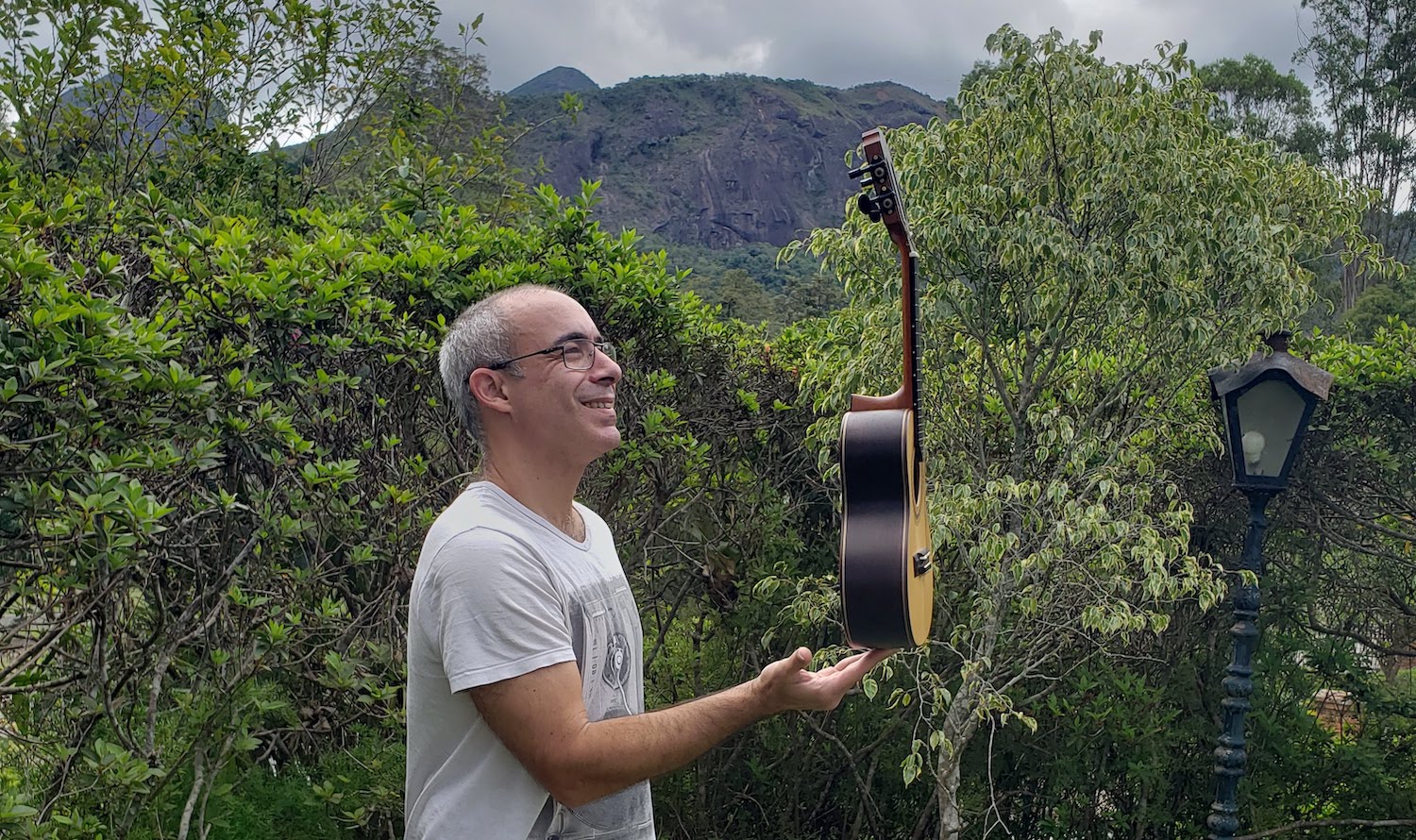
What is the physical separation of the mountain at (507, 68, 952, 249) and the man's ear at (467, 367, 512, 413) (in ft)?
221

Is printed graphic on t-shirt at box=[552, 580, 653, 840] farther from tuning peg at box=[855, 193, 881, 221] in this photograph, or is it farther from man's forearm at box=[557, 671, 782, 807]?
tuning peg at box=[855, 193, 881, 221]

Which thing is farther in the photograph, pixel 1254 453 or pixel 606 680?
pixel 1254 453

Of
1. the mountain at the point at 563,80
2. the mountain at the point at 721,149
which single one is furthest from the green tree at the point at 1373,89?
the mountain at the point at 563,80

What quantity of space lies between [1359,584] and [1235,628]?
4.54 ft

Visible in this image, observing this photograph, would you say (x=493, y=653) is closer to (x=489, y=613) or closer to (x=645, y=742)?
(x=489, y=613)

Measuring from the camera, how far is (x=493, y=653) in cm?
136

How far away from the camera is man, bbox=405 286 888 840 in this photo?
1.37 m

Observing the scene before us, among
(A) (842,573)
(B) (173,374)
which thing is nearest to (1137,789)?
(A) (842,573)

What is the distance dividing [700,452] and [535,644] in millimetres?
2439

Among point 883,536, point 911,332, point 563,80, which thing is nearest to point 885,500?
point 883,536

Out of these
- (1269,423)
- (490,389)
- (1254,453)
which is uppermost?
(490,389)

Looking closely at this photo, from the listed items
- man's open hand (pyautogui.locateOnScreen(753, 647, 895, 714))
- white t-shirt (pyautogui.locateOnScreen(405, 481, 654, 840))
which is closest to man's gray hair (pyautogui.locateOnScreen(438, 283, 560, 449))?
white t-shirt (pyautogui.locateOnScreen(405, 481, 654, 840))

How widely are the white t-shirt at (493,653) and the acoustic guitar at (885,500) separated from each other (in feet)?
1.65

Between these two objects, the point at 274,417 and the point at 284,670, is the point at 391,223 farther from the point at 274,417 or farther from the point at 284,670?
the point at 284,670
